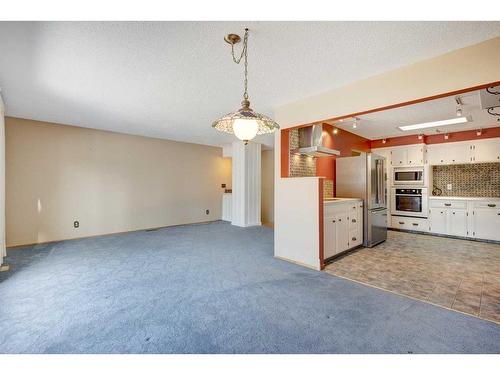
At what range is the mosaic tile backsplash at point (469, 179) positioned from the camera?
5141 millimetres

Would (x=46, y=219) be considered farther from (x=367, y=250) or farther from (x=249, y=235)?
(x=367, y=250)

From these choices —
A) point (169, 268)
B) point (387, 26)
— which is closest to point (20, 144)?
point (169, 268)

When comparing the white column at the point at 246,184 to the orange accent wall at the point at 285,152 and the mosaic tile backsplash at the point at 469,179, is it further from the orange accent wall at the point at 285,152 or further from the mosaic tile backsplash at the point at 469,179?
the mosaic tile backsplash at the point at 469,179

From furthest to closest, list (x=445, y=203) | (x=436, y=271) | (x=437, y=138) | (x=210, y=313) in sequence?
(x=437, y=138)
(x=445, y=203)
(x=436, y=271)
(x=210, y=313)

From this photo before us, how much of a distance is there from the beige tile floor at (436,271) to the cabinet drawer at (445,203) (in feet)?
2.66

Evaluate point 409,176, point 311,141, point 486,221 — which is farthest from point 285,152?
point 486,221

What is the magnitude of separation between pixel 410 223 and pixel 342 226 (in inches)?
123

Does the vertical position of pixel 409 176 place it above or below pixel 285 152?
below

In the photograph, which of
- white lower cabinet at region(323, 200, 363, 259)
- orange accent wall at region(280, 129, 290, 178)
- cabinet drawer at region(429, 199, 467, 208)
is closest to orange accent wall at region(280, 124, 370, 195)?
orange accent wall at region(280, 129, 290, 178)

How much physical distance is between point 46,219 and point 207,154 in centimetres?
433

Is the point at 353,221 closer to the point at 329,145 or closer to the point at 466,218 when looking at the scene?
the point at 329,145

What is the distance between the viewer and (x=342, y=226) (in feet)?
12.5

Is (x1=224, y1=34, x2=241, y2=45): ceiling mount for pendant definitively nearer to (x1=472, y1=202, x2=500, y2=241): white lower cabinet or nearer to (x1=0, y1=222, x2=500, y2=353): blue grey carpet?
(x1=0, y1=222, x2=500, y2=353): blue grey carpet

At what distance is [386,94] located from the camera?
A: 2.59m
